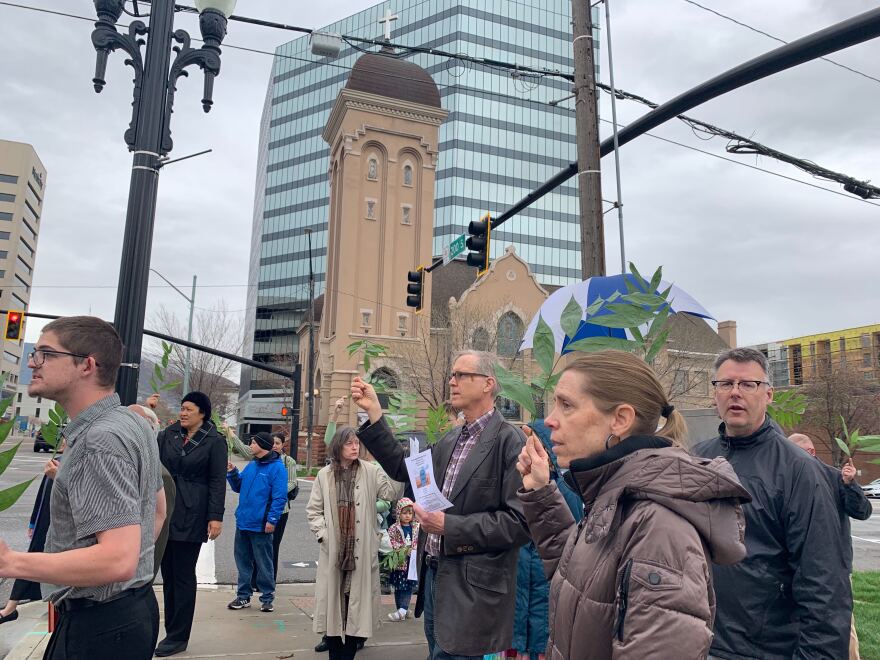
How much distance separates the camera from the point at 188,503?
6277 millimetres

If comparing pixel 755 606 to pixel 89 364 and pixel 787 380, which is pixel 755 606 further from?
pixel 787 380

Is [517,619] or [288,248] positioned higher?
[288,248]

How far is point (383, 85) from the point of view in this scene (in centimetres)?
4425

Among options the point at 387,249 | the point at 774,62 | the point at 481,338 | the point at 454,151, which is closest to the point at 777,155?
the point at 774,62

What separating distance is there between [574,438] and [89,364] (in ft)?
6.19

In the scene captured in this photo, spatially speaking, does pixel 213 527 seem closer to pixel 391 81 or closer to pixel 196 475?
pixel 196 475

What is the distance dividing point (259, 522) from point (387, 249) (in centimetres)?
3722

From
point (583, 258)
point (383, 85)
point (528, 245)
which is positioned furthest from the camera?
point (528, 245)

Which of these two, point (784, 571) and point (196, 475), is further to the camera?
point (196, 475)

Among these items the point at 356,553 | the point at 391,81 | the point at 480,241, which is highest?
the point at 391,81

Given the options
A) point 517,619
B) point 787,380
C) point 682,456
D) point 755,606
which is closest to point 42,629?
point 517,619

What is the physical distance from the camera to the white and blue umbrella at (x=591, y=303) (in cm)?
501

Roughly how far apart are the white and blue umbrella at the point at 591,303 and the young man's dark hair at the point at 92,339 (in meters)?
2.78

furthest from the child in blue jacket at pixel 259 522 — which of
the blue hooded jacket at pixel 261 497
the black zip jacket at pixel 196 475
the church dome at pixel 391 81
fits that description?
the church dome at pixel 391 81
